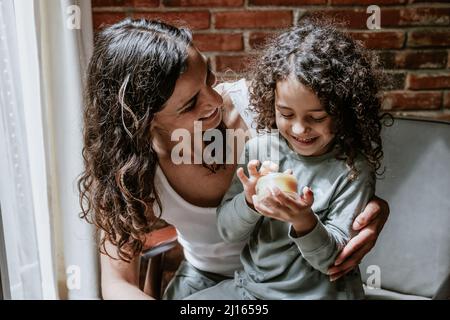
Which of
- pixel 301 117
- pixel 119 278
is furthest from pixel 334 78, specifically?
pixel 119 278

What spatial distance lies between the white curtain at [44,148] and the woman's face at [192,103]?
0.56ft

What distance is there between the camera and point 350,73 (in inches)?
25.5

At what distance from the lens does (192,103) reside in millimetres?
698

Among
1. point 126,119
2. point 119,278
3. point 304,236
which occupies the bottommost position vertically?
point 119,278

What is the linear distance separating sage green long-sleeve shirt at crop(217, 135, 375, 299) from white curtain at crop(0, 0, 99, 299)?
0.28 meters

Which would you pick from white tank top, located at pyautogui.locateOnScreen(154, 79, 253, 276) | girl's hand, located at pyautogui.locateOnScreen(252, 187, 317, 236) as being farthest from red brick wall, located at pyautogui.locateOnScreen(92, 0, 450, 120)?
girl's hand, located at pyautogui.locateOnScreen(252, 187, 317, 236)

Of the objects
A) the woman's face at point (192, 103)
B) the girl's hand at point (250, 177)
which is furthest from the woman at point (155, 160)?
the girl's hand at point (250, 177)

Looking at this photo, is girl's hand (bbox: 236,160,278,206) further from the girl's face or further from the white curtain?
the white curtain

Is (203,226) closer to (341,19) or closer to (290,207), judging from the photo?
(290,207)

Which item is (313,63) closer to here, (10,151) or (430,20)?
(430,20)

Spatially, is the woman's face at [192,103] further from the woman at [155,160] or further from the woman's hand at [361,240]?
the woman's hand at [361,240]

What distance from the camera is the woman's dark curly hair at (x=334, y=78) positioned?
2.10 feet

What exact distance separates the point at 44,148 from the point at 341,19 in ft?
1.68

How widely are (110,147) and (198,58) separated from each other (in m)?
0.17
